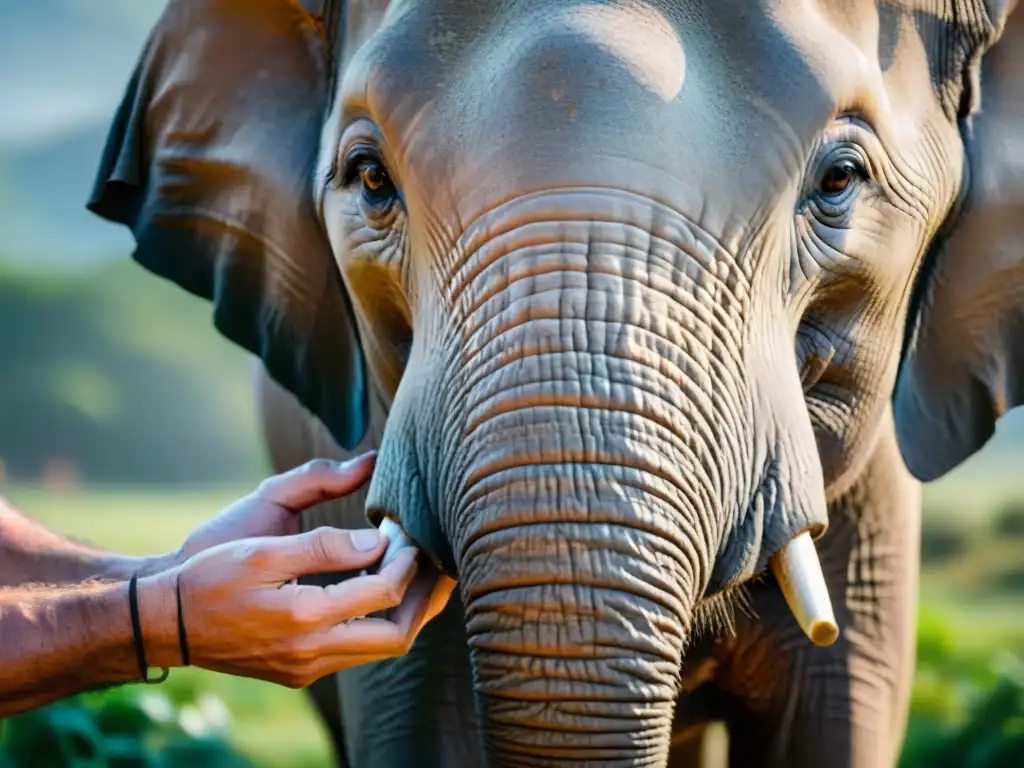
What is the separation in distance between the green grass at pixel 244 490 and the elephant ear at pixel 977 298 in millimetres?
2977

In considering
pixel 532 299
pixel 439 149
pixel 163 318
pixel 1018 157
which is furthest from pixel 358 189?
pixel 163 318

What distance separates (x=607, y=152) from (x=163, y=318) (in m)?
15.3

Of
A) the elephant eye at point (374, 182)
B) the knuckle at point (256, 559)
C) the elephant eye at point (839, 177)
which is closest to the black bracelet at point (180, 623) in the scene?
the knuckle at point (256, 559)

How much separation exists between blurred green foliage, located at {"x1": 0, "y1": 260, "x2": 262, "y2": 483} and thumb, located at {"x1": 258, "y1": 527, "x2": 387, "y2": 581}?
41.0 ft

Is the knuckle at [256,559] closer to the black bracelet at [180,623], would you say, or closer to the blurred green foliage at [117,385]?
the black bracelet at [180,623]

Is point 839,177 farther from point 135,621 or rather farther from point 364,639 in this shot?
point 135,621

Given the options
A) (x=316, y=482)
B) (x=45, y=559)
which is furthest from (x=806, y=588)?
(x=45, y=559)

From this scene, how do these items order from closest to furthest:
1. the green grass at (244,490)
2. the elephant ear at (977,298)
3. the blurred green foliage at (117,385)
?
1. the elephant ear at (977,298)
2. the green grass at (244,490)
3. the blurred green foliage at (117,385)

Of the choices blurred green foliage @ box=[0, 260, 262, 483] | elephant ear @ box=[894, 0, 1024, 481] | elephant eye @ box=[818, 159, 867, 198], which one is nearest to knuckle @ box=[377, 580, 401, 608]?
elephant eye @ box=[818, 159, 867, 198]

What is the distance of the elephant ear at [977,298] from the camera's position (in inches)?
112

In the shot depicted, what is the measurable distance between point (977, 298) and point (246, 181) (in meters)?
1.26

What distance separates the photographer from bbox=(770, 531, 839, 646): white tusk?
2.23 m

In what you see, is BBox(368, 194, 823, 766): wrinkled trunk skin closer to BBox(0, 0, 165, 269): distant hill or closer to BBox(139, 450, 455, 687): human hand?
BBox(139, 450, 455, 687): human hand

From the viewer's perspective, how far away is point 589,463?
6.91 ft
